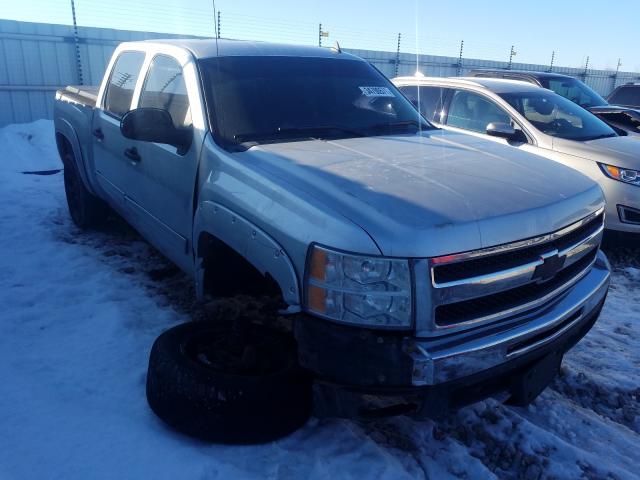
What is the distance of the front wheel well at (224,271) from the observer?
3006mm

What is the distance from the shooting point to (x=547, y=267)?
8.02ft

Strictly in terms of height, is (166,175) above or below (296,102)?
below

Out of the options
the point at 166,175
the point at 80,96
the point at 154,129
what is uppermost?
the point at 154,129

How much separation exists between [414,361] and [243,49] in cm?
254

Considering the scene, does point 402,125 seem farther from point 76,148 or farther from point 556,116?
point 556,116

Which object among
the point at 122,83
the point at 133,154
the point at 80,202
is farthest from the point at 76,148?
the point at 133,154

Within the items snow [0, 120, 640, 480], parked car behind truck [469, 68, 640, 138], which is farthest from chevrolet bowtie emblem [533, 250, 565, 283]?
parked car behind truck [469, 68, 640, 138]

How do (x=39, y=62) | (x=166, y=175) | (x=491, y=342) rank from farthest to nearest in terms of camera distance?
(x=39, y=62)
(x=166, y=175)
(x=491, y=342)

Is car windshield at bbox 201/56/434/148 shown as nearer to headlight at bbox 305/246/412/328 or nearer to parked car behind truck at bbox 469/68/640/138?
headlight at bbox 305/246/412/328

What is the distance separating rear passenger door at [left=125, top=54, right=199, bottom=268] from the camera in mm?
3240

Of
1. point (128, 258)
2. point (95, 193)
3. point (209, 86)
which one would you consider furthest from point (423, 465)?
point (95, 193)

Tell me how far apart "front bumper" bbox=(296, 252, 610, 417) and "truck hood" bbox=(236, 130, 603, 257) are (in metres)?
0.37

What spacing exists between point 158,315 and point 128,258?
139 cm

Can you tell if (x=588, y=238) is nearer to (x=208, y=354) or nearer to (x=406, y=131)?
(x=406, y=131)
